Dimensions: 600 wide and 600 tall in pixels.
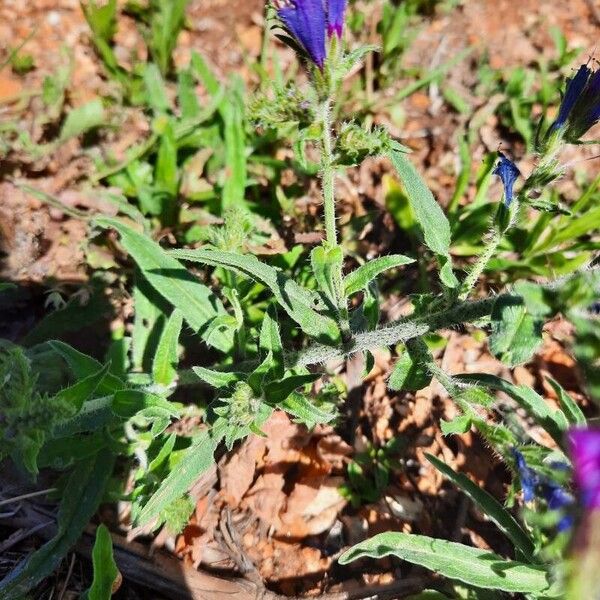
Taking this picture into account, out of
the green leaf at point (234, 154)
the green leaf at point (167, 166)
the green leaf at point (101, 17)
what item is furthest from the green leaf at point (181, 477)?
the green leaf at point (101, 17)

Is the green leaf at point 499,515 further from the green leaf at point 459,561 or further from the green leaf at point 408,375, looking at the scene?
the green leaf at point 408,375

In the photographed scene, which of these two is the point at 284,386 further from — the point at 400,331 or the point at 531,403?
the point at 531,403

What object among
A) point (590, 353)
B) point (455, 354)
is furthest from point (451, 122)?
point (590, 353)

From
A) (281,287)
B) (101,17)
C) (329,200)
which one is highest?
(101,17)

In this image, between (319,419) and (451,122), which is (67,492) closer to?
(319,419)

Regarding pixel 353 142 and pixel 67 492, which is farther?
pixel 67 492

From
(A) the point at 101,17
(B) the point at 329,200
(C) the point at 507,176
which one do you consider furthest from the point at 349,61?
(A) the point at 101,17
